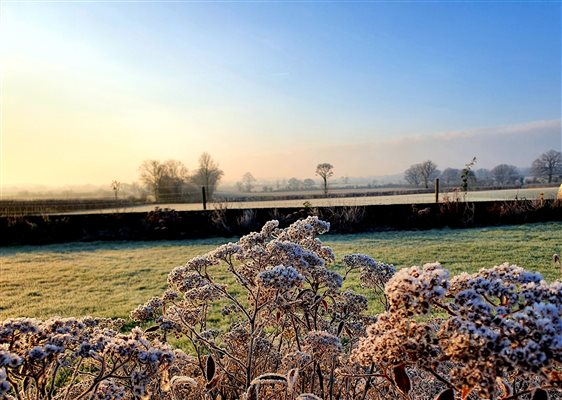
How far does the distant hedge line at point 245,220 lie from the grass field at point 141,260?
814 millimetres

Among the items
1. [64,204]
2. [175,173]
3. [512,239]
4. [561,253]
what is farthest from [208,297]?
[175,173]

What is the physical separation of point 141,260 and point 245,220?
3984mm

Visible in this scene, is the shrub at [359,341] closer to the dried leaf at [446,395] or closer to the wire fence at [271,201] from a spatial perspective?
the dried leaf at [446,395]

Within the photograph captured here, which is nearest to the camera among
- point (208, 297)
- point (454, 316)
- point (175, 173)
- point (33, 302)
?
point (454, 316)

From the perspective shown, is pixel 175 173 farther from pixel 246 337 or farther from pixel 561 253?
pixel 246 337

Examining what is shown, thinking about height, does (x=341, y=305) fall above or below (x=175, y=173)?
below

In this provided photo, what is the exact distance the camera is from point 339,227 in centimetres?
1264

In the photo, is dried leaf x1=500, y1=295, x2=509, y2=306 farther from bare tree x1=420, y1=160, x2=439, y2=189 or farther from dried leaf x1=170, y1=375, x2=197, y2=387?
bare tree x1=420, y1=160, x2=439, y2=189

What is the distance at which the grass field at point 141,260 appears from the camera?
20.2 feet

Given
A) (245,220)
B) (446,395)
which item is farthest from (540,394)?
(245,220)

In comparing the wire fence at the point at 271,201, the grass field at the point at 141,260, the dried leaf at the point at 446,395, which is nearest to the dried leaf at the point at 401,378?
the dried leaf at the point at 446,395

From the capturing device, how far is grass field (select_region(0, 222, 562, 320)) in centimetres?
616

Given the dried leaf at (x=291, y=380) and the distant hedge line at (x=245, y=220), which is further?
the distant hedge line at (x=245, y=220)

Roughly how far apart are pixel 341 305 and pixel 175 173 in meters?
30.5
